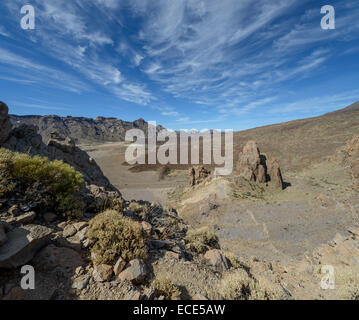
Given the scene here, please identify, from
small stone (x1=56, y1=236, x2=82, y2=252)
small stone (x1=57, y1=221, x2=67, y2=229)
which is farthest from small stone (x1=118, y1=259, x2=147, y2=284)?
small stone (x1=57, y1=221, x2=67, y2=229)

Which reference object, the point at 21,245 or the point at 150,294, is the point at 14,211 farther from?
the point at 150,294

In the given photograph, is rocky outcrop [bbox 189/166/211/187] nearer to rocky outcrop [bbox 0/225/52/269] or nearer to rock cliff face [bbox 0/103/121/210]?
rock cliff face [bbox 0/103/121/210]

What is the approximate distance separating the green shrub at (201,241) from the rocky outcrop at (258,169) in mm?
12884

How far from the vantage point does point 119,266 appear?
3.27 m

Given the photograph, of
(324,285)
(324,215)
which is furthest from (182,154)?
(324,285)

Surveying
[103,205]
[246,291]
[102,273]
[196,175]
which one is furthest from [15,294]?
[196,175]

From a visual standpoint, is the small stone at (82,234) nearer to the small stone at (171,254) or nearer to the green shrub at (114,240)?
the green shrub at (114,240)

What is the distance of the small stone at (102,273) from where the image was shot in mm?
3074

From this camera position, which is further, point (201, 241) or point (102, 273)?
point (201, 241)

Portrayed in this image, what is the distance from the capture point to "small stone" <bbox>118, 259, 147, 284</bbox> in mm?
3159

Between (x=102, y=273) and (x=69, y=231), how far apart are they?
1438mm

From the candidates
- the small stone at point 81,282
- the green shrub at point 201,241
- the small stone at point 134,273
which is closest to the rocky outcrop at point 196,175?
the green shrub at point 201,241

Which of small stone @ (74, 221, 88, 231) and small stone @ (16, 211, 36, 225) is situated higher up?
small stone @ (16, 211, 36, 225)

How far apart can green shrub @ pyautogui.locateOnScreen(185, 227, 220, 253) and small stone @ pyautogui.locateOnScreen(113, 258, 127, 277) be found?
10.5ft
